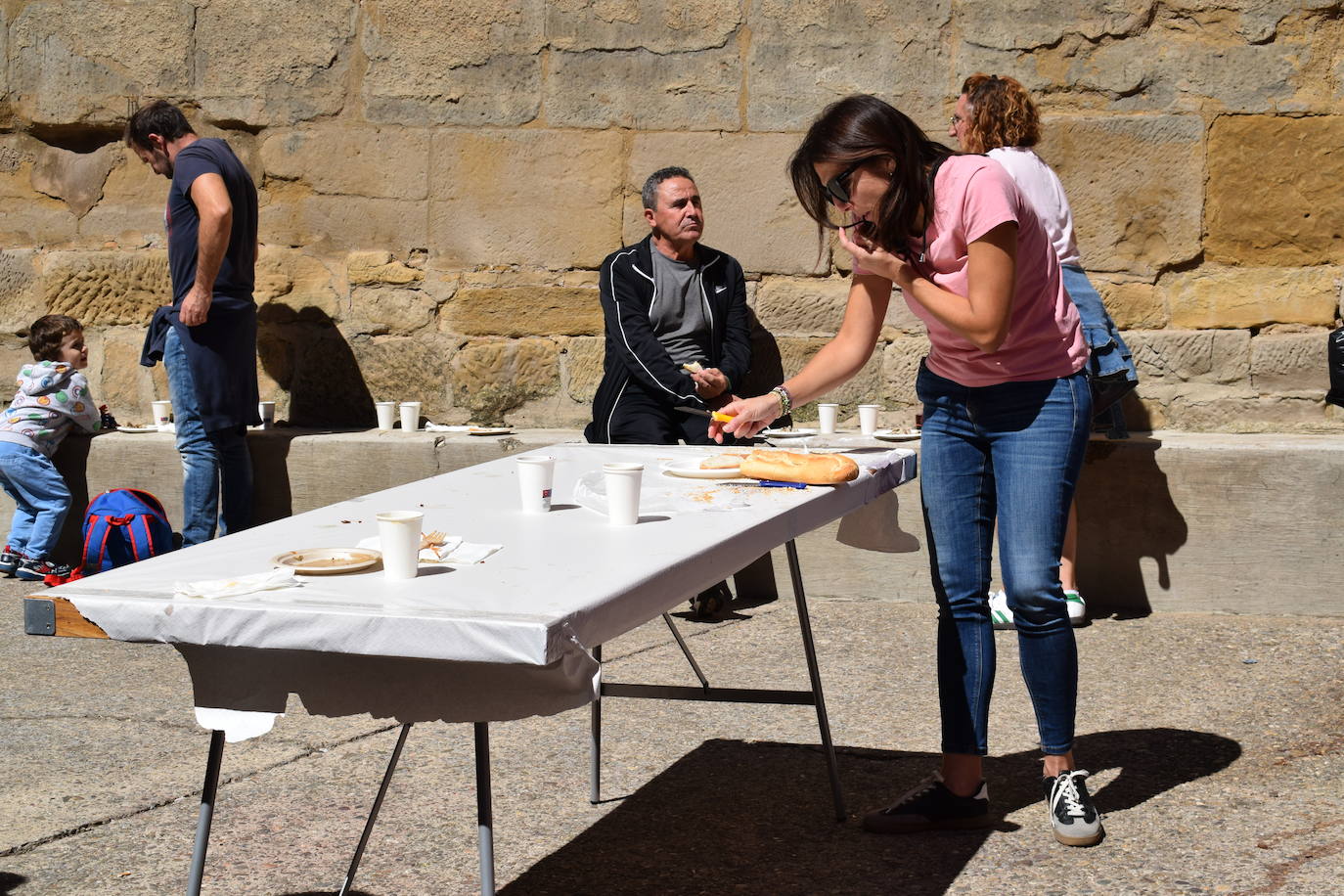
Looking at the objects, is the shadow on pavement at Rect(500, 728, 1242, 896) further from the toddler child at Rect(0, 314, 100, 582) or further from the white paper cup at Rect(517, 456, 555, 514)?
the toddler child at Rect(0, 314, 100, 582)

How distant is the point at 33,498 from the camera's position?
19.5 ft

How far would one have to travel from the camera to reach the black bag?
4.98 m

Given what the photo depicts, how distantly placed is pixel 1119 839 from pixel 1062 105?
135 inches

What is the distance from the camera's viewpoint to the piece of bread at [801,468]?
119 inches

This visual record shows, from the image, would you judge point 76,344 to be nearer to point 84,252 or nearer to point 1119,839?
point 84,252

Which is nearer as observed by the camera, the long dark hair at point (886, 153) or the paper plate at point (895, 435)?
the long dark hair at point (886, 153)

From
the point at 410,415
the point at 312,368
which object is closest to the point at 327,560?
A: the point at 410,415

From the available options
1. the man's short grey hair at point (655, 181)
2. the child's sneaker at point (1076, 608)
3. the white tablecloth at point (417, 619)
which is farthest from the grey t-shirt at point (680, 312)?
the white tablecloth at point (417, 619)

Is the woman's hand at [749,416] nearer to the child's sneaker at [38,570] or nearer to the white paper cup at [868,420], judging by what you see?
the white paper cup at [868,420]

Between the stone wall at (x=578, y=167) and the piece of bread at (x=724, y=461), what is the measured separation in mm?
2610

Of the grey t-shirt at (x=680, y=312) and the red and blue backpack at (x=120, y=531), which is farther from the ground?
the grey t-shirt at (x=680, y=312)

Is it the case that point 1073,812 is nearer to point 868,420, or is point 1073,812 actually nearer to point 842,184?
point 842,184

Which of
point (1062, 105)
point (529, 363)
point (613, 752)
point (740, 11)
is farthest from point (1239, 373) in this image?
point (613, 752)

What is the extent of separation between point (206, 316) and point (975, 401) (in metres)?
3.45
